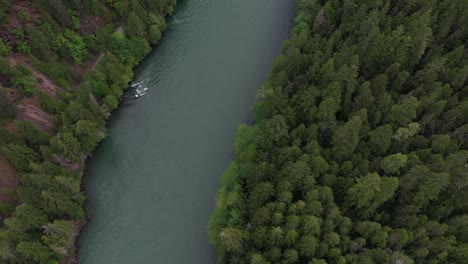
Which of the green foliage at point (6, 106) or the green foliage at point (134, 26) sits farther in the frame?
the green foliage at point (134, 26)

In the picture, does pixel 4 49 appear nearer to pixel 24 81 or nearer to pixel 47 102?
pixel 24 81

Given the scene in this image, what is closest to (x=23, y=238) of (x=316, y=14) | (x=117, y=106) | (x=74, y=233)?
(x=74, y=233)

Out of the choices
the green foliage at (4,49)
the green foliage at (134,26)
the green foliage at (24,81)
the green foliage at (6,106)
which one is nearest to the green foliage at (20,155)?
the green foliage at (6,106)

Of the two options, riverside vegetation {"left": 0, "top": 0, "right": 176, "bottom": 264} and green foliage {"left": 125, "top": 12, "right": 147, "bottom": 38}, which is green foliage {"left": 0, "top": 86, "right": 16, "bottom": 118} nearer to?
riverside vegetation {"left": 0, "top": 0, "right": 176, "bottom": 264}

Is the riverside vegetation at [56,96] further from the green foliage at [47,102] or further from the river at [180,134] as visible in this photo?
the river at [180,134]

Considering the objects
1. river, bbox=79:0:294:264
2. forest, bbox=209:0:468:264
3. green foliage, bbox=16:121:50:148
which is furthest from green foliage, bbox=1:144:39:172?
forest, bbox=209:0:468:264

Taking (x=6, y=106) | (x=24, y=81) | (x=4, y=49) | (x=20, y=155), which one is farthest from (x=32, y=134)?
(x=4, y=49)
